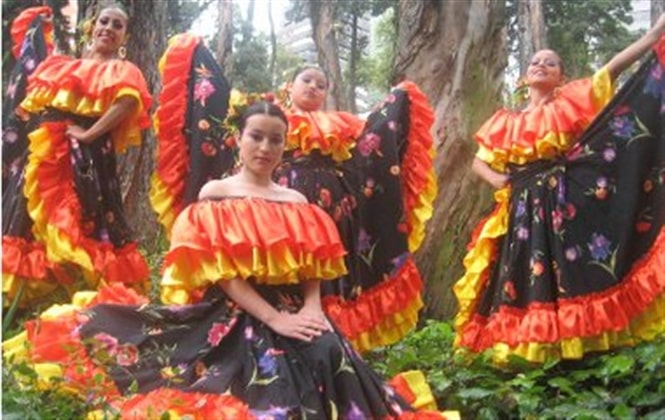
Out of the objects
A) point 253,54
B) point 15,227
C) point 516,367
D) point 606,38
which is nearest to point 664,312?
point 516,367

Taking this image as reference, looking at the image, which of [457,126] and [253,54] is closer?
[457,126]

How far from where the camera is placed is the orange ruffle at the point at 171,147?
3.90 metres

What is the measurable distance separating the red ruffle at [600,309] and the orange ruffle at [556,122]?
0.56 meters

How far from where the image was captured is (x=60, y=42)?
8305 millimetres

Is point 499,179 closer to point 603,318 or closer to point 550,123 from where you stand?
point 550,123

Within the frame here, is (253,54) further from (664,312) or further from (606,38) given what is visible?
(664,312)

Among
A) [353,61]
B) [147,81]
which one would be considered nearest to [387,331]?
[147,81]

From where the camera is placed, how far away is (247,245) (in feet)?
9.06

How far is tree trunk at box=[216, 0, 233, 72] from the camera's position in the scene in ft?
49.1

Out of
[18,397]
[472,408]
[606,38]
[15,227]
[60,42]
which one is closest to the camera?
[18,397]

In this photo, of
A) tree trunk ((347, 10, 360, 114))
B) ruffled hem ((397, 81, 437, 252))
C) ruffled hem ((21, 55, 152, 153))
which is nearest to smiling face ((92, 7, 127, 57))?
ruffled hem ((21, 55, 152, 153))

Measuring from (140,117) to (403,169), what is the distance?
4.12 feet

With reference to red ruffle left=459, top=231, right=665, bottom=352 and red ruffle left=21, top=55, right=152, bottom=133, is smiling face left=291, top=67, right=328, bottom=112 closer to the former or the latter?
red ruffle left=21, top=55, right=152, bottom=133

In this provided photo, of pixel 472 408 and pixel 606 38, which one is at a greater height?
pixel 606 38
